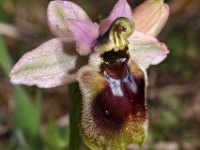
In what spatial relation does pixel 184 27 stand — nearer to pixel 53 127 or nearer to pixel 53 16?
pixel 53 127

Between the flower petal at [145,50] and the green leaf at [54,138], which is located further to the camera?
the green leaf at [54,138]

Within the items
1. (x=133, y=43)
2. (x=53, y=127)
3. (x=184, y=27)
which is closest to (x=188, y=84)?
(x=184, y=27)

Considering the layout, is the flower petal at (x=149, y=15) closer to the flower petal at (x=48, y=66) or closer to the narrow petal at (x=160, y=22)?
the narrow petal at (x=160, y=22)

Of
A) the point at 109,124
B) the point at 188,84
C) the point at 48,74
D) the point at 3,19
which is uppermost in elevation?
the point at 48,74

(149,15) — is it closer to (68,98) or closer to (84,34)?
(84,34)

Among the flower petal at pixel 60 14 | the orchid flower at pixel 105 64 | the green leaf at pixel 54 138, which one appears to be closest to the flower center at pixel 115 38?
the orchid flower at pixel 105 64

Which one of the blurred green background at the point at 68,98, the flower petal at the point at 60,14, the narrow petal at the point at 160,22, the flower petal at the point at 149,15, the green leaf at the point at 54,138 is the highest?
the flower petal at the point at 60,14

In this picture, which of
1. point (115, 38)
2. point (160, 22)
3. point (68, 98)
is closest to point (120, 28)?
point (115, 38)
